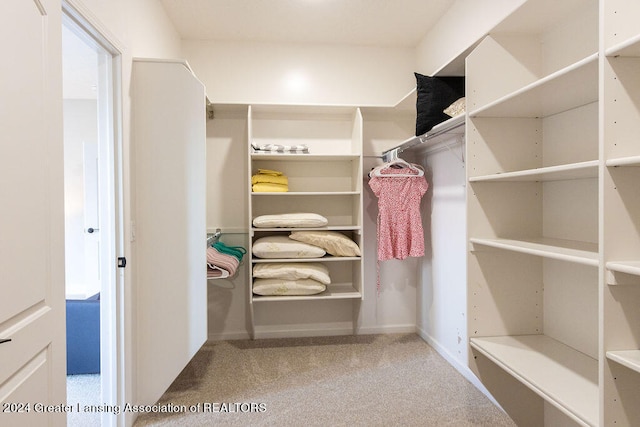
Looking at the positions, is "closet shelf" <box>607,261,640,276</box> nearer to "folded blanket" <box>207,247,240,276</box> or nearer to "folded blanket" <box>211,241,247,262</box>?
"folded blanket" <box>207,247,240,276</box>

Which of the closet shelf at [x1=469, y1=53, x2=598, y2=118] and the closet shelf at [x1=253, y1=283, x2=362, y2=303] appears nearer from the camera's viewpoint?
the closet shelf at [x1=469, y1=53, x2=598, y2=118]

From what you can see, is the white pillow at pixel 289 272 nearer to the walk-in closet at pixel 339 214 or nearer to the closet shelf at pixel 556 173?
the walk-in closet at pixel 339 214

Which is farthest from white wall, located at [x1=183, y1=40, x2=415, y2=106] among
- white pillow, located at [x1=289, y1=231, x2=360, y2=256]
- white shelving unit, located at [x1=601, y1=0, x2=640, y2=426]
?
white shelving unit, located at [x1=601, y1=0, x2=640, y2=426]

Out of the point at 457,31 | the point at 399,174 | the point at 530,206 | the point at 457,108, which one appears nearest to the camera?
the point at 530,206

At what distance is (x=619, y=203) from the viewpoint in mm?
1036

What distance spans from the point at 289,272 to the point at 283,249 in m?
0.19

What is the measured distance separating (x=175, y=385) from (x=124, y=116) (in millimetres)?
1773

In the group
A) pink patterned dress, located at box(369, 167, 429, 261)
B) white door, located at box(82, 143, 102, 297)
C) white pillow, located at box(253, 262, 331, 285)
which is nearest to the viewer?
white pillow, located at box(253, 262, 331, 285)

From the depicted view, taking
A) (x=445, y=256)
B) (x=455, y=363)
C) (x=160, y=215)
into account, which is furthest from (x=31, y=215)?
(x=455, y=363)

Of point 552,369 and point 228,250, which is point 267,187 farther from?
point 552,369

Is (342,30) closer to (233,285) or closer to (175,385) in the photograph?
(233,285)

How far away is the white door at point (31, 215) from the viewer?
3.09 feet

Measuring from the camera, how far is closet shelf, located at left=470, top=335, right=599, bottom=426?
1.17m

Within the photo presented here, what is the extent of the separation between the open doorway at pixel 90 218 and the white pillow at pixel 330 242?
1.37 m
